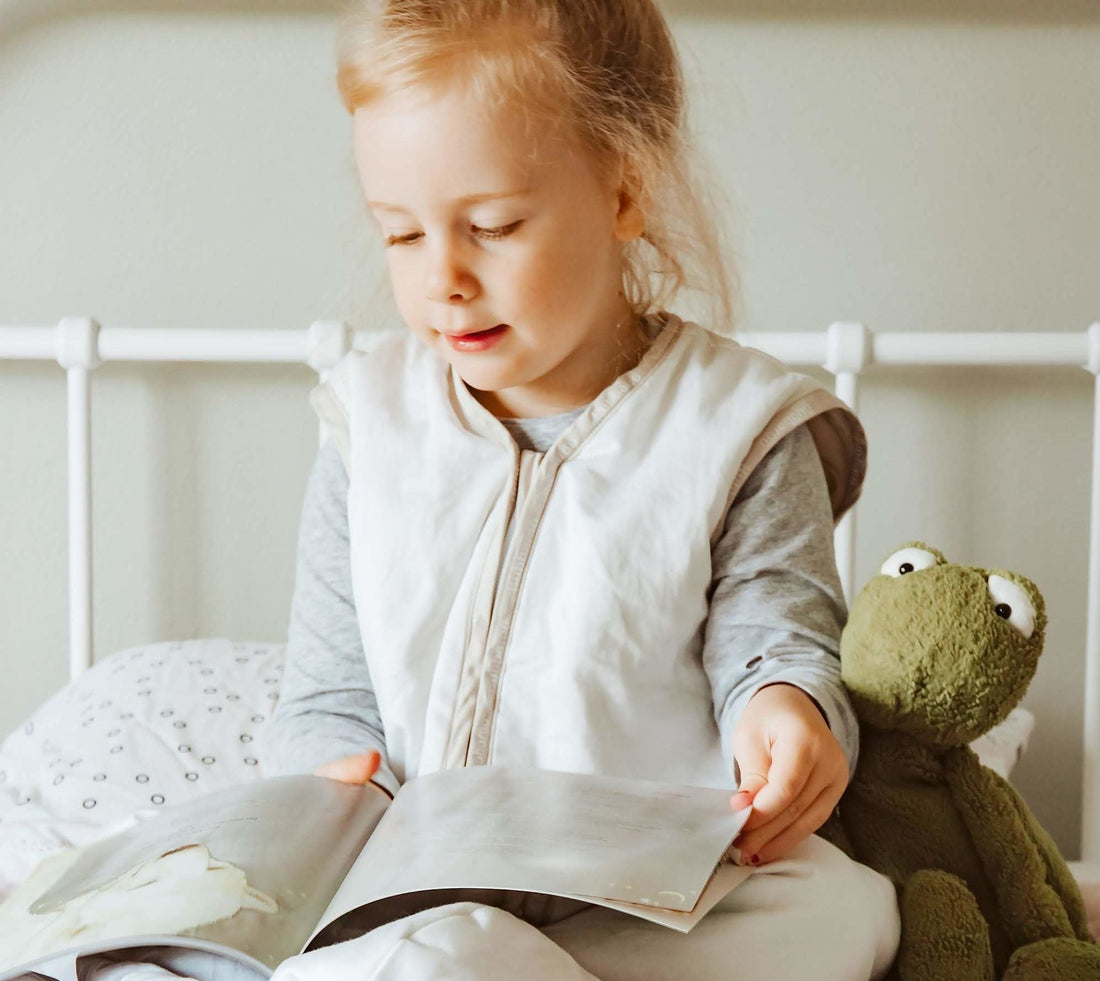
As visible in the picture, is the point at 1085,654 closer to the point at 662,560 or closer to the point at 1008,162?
the point at 1008,162

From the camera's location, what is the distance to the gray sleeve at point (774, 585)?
2.41 feet

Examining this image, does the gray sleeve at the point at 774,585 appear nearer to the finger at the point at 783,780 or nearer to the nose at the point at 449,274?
the finger at the point at 783,780

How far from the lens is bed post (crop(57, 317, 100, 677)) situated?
122cm

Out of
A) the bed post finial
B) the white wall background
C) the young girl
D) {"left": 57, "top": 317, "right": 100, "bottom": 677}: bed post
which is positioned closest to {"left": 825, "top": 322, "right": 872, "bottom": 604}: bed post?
the white wall background

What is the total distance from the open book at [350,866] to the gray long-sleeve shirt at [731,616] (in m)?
0.13

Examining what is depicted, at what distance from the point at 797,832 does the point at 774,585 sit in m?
0.19

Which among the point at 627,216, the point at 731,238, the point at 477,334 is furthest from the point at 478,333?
→ the point at 731,238

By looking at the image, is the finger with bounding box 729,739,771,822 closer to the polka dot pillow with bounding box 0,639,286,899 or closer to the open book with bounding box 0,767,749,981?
the open book with bounding box 0,767,749,981

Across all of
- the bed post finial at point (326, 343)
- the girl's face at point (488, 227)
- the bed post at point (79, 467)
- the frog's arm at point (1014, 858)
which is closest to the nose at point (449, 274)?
the girl's face at point (488, 227)

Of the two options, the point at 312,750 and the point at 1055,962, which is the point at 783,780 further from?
the point at 312,750

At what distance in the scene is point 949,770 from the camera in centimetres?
70

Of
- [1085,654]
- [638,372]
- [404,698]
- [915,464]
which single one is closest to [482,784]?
[404,698]

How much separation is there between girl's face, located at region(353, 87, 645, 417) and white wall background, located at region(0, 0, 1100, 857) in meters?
0.50

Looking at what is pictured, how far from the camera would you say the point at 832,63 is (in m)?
1.25
